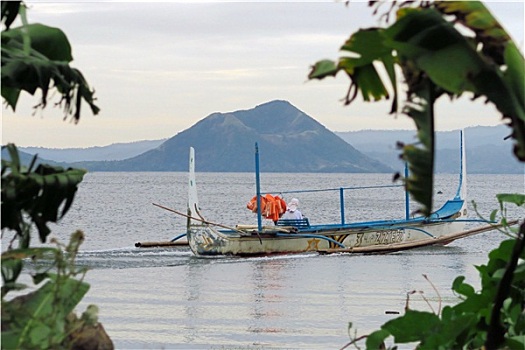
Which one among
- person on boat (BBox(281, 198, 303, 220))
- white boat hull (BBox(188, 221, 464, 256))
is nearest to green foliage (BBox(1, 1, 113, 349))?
white boat hull (BBox(188, 221, 464, 256))

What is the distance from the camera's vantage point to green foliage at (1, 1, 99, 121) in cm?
418

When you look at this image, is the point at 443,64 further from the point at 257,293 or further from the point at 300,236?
the point at 300,236

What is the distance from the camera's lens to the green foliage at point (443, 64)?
3.42 meters

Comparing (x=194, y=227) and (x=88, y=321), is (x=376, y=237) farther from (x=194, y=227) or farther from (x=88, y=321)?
(x=88, y=321)

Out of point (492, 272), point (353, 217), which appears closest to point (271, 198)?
point (492, 272)

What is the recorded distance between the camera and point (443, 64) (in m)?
3.47

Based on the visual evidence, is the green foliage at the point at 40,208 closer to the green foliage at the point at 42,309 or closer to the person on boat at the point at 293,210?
the green foliage at the point at 42,309

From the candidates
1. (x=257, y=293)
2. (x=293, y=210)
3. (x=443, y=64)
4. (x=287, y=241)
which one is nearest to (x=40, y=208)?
(x=443, y=64)

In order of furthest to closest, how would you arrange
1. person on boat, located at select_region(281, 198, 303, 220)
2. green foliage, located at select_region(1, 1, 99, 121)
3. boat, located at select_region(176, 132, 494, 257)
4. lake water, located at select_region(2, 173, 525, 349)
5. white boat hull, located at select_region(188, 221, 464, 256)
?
person on boat, located at select_region(281, 198, 303, 220)
white boat hull, located at select_region(188, 221, 464, 256)
boat, located at select_region(176, 132, 494, 257)
lake water, located at select_region(2, 173, 525, 349)
green foliage, located at select_region(1, 1, 99, 121)

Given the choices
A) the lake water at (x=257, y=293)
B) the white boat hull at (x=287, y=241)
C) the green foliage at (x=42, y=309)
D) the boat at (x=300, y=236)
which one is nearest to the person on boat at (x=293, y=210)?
the boat at (x=300, y=236)

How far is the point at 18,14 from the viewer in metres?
4.42

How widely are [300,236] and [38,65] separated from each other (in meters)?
21.1

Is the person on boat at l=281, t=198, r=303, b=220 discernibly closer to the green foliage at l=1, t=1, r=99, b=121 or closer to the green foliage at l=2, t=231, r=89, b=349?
the green foliage at l=1, t=1, r=99, b=121

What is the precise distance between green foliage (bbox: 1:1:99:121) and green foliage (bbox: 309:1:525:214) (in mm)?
1259
